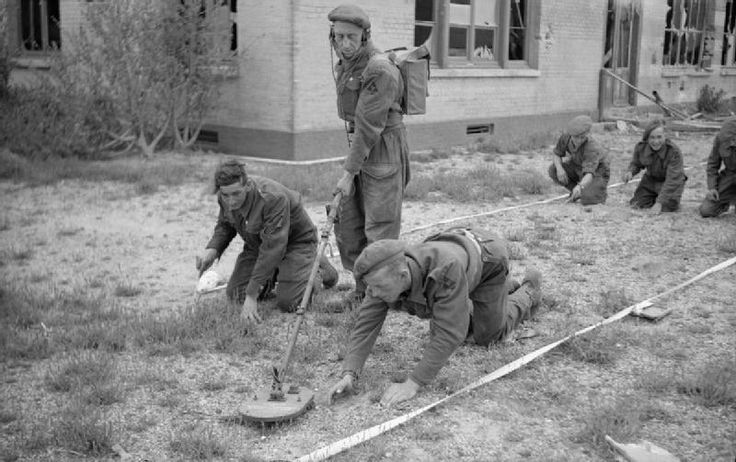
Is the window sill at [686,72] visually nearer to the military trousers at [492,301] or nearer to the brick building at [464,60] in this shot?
the brick building at [464,60]

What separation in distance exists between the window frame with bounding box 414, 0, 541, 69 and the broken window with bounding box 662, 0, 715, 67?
21.4 feet

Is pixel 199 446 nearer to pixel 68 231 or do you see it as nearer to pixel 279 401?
pixel 279 401

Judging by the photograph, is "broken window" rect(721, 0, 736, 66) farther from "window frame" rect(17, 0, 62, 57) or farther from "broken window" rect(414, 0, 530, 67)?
"window frame" rect(17, 0, 62, 57)

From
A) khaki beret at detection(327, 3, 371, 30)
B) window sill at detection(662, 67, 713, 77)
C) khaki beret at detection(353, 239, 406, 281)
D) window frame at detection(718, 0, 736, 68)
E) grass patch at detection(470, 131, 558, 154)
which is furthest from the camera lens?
window frame at detection(718, 0, 736, 68)

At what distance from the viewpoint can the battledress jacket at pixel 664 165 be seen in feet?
29.4

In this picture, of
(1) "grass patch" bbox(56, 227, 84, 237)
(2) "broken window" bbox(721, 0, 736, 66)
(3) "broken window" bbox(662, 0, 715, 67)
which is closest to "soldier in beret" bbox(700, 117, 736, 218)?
(1) "grass patch" bbox(56, 227, 84, 237)

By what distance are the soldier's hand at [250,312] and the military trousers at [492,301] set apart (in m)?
1.43

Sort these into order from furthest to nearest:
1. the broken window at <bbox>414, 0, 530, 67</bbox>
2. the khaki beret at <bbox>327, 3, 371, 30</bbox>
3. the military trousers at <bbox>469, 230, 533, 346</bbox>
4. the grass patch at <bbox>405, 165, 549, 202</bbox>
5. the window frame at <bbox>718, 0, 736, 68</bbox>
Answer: the window frame at <bbox>718, 0, 736, 68</bbox>
the broken window at <bbox>414, 0, 530, 67</bbox>
the grass patch at <bbox>405, 165, 549, 202</bbox>
the khaki beret at <bbox>327, 3, 371, 30</bbox>
the military trousers at <bbox>469, 230, 533, 346</bbox>

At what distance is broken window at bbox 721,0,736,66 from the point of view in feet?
81.4

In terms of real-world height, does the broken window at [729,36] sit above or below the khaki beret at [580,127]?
above

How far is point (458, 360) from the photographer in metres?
5.02

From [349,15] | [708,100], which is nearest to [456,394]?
[349,15]

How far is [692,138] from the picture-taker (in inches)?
673

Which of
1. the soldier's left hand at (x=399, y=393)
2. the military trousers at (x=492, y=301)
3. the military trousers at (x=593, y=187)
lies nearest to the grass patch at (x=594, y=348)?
the military trousers at (x=492, y=301)
